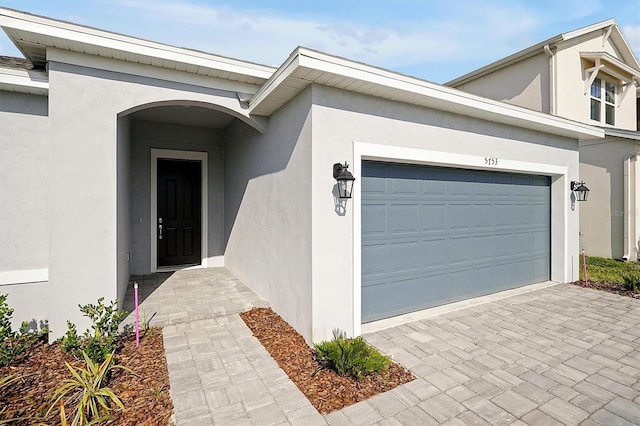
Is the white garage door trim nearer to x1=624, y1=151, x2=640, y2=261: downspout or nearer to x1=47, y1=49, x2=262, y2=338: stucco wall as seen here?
x1=47, y1=49, x2=262, y2=338: stucco wall

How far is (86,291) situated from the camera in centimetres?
352

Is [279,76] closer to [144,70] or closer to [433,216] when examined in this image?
[144,70]

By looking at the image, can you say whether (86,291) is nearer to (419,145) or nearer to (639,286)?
(419,145)

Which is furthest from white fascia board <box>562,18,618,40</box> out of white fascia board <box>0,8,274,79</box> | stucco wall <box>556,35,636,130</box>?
white fascia board <box>0,8,274,79</box>

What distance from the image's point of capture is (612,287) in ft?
19.4

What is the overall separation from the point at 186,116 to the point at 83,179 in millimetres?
3038

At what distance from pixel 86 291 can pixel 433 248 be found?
4.38 meters

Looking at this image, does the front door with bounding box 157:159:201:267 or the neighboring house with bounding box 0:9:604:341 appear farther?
the front door with bounding box 157:159:201:267

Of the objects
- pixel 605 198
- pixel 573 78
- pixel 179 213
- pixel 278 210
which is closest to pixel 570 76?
pixel 573 78

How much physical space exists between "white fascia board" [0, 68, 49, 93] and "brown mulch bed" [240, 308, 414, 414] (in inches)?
149

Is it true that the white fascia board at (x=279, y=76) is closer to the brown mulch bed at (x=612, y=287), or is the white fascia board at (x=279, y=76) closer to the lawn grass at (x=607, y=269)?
the brown mulch bed at (x=612, y=287)

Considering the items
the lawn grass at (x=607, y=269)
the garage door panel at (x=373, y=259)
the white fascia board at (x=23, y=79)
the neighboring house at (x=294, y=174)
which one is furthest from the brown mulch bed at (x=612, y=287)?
the white fascia board at (x=23, y=79)

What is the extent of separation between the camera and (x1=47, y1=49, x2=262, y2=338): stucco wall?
3.38 m

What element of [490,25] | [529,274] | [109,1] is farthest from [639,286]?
[109,1]
